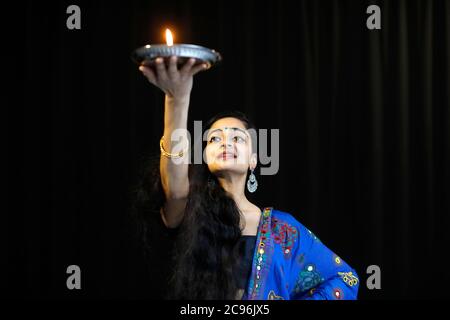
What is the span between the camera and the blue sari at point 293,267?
1.86 metres

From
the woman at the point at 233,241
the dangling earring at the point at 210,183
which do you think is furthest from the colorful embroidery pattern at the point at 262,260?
the dangling earring at the point at 210,183

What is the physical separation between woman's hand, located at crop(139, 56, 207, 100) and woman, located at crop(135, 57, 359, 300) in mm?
341

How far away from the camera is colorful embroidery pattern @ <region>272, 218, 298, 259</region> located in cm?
196

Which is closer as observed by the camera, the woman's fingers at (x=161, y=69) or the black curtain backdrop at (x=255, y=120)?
the woman's fingers at (x=161, y=69)

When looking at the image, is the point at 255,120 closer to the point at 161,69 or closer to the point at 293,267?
the point at 293,267

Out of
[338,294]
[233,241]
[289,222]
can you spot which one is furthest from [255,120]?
[338,294]

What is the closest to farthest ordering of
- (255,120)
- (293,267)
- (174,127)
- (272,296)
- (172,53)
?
(172,53) < (174,127) < (272,296) < (293,267) < (255,120)

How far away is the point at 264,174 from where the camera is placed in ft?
8.80

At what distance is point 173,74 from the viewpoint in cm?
138

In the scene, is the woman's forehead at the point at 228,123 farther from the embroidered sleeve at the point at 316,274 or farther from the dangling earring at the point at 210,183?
the embroidered sleeve at the point at 316,274

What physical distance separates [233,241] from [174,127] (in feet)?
1.84

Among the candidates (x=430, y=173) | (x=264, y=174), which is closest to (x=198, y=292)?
(x=264, y=174)

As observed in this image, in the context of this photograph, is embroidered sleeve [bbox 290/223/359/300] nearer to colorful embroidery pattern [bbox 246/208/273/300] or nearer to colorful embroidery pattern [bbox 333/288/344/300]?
colorful embroidery pattern [bbox 333/288/344/300]
